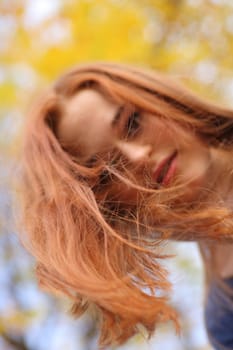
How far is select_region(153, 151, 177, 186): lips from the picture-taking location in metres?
1.28

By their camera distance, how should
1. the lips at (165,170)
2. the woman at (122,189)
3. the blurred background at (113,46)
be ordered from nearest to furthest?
the woman at (122,189) → the lips at (165,170) → the blurred background at (113,46)

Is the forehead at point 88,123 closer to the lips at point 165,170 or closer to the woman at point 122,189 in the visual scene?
the woman at point 122,189

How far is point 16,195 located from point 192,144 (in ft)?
1.86

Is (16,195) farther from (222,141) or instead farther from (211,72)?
(211,72)

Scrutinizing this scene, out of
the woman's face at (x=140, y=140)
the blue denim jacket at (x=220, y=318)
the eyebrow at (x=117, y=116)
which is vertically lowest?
the blue denim jacket at (x=220, y=318)

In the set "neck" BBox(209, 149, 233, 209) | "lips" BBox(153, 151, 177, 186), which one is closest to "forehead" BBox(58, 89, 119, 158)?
"lips" BBox(153, 151, 177, 186)

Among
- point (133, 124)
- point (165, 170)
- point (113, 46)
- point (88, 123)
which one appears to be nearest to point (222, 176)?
point (165, 170)

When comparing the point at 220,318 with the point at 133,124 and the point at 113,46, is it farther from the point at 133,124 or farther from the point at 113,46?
the point at 113,46

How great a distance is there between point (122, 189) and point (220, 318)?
0.50m

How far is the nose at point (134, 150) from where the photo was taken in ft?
4.24

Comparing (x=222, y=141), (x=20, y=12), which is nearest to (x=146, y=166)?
(x=222, y=141)

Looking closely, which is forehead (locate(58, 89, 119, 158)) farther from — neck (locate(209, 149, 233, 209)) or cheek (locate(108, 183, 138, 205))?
neck (locate(209, 149, 233, 209))

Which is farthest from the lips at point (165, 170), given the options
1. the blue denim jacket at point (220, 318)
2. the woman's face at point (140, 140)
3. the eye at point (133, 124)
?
the blue denim jacket at point (220, 318)

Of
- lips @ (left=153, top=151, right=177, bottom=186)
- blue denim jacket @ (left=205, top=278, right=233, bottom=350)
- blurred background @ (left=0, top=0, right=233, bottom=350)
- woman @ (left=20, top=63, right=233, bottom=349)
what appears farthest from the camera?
blurred background @ (left=0, top=0, right=233, bottom=350)
